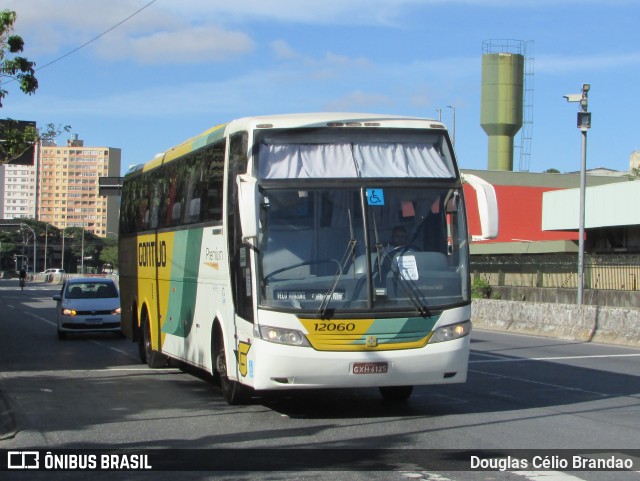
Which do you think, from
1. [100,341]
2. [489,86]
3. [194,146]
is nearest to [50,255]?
[489,86]

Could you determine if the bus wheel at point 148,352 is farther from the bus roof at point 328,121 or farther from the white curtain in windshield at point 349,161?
the white curtain in windshield at point 349,161

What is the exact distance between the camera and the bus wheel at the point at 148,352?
16984 millimetres

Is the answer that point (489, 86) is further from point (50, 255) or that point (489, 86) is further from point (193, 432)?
point (50, 255)

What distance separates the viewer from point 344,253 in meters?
10.7

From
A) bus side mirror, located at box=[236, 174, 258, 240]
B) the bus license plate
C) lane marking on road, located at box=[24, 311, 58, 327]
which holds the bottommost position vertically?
lane marking on road, located at box=[24, 311, 58, 327]

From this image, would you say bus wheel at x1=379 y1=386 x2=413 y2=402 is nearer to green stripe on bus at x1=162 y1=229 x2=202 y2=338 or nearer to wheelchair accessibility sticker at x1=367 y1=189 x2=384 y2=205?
wheelchair accessibility sticker at x1=367 y1=189 x2=384 y2=205

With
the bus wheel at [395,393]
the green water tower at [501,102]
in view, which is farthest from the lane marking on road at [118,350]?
the green water tower at [501,102]

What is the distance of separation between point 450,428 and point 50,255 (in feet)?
525

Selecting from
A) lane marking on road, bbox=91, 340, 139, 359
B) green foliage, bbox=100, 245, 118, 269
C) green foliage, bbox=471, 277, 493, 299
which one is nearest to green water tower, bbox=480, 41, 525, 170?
green foliage, bbox=471, 277, 493, 299

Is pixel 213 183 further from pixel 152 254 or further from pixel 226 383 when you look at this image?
pixel 152 254

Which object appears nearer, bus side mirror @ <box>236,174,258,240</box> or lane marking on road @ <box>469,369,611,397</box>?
bus side mirror @ <box>236,174,258,240</box>

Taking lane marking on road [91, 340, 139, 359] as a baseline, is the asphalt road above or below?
above

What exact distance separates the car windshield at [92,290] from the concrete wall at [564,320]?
11498 mm

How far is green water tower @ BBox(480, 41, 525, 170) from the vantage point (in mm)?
72188
